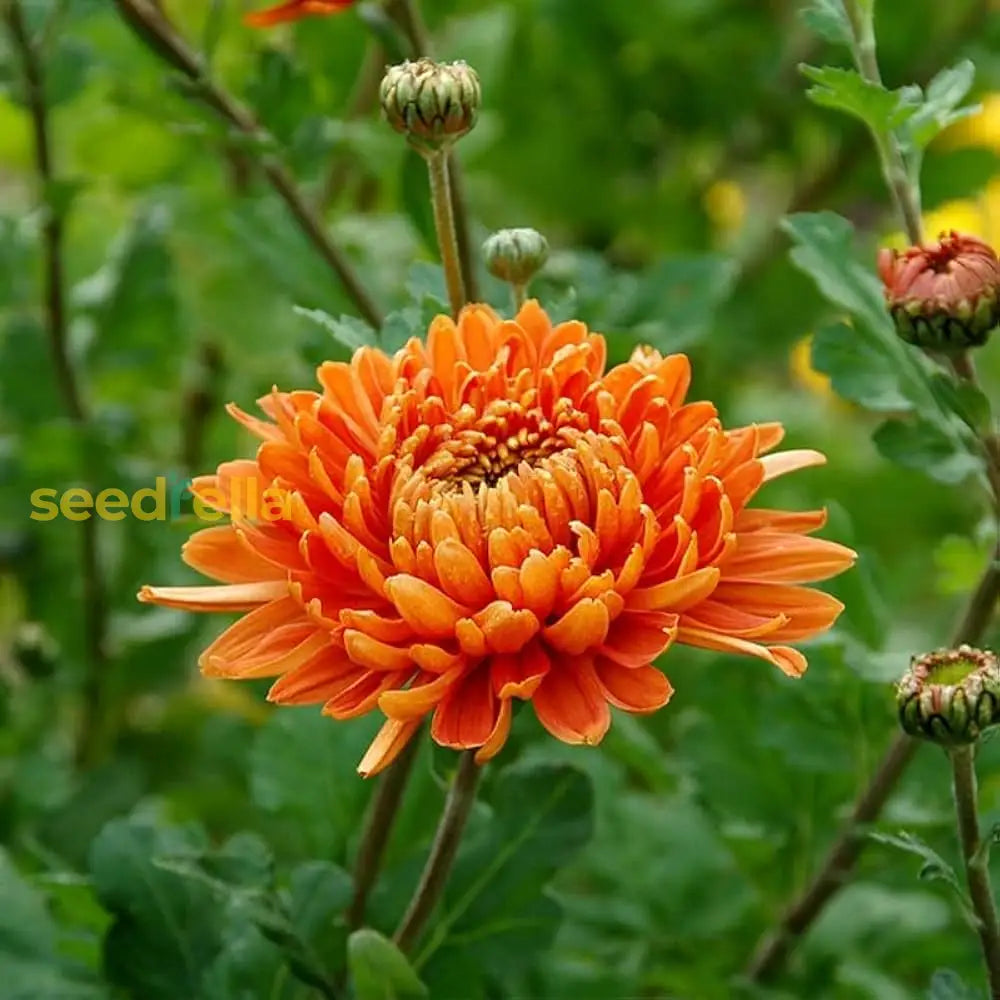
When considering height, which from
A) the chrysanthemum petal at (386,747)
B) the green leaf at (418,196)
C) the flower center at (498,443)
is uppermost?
the green leaf at (418,196)

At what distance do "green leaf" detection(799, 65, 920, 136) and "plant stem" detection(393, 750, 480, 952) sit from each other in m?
0.34

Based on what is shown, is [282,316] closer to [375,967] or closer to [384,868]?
[384,868]

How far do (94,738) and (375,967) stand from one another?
758mm

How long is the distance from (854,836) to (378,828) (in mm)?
277

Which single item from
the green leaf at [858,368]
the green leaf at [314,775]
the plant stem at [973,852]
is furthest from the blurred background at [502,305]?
the plant stem at [973,852]

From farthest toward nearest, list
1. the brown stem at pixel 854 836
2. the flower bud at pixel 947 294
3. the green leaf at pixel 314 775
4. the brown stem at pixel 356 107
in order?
the brown stem at pixel 356 107 < the green leaf at pixel 314 775 < the brown stem at pixel 854 836 < the flower bud at pixel 947 294

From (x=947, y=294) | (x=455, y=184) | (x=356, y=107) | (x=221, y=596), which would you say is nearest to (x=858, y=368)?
(x=947, y=294)

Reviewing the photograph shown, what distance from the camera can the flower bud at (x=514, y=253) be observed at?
0.79 meters

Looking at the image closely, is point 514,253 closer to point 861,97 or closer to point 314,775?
point 861,97

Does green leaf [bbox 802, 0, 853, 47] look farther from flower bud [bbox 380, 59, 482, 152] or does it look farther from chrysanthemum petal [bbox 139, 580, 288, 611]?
chrysanthemum petal [bbox 139, 580, 288, 611]

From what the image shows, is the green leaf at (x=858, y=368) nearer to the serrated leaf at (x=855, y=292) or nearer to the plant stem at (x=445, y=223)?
the serrated leaf at (x=855, y=292)

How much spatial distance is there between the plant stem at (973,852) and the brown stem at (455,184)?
0.38 m

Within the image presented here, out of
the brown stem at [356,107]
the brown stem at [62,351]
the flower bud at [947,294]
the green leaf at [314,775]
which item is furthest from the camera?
the brown stem at [356,107]

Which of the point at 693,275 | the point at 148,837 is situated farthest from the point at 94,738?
the point at 693,275
